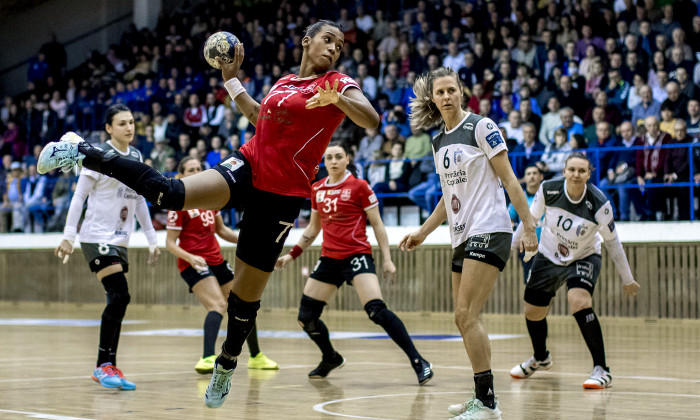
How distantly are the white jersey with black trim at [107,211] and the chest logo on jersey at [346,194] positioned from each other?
1916 mm

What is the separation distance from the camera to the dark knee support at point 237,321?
5.77 metres

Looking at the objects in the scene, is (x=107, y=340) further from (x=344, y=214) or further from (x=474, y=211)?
(x=474, y=211)

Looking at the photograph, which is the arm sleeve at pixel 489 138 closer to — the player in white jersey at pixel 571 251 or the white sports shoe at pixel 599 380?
the player in white jersey at pixel 571 251

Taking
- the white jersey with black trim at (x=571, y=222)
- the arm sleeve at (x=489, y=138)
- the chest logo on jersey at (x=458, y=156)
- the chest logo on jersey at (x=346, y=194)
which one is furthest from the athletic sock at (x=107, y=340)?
the white jersey with black trim at (x=571, y=222)

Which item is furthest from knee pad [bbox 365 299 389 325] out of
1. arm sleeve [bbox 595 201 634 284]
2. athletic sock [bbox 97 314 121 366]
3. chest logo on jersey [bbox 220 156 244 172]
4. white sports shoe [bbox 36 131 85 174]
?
white sports shoe [bbox 36 131 85 174]

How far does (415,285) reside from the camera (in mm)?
16578

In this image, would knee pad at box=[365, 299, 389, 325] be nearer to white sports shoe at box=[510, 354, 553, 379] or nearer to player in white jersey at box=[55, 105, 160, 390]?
white sports shoe at box=[510, 354, 553, 379]

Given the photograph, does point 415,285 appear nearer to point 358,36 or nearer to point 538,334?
point 358,36

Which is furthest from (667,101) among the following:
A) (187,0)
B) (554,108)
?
(187,0)

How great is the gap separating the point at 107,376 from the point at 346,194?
8.97 feet

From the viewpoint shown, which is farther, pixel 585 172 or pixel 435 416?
pixel 585 172

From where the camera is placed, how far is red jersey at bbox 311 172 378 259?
335 inches

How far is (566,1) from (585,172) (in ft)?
35.2

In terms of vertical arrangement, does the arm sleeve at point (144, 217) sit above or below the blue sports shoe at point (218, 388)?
above
